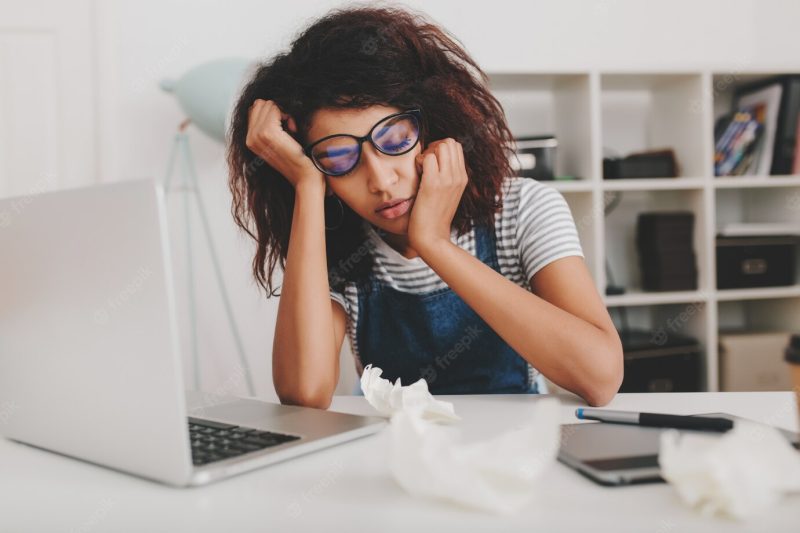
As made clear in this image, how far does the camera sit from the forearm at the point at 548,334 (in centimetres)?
92

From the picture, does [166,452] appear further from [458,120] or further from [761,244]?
[761,244]

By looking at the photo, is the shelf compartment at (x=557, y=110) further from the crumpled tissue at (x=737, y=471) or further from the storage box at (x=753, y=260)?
the crumpled tissue at (x=737, y=471)

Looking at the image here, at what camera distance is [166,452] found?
0.57 meters

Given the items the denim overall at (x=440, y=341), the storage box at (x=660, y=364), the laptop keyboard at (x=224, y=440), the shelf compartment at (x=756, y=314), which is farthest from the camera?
the shelf compartment at (x=756, y=314)

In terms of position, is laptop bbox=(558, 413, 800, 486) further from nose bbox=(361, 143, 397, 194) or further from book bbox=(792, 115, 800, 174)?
book bbox=(792, 115, 800, 174)

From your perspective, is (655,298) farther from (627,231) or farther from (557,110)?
(557,110)

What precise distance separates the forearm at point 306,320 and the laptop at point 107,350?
25cm

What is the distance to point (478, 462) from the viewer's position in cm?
51

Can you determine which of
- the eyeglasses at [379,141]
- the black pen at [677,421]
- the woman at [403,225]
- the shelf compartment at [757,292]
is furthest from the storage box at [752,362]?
the black pen at [677,421]

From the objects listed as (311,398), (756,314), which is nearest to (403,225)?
(311,398)

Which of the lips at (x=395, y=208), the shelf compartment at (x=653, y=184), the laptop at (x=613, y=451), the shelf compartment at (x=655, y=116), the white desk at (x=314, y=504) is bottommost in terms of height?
the white desk at (x=314, y=504)

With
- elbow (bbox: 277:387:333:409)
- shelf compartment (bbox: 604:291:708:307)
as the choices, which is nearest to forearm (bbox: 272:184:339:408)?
elbow (bbox: 277:387:333:409)

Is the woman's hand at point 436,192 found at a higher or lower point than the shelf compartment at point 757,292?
higher

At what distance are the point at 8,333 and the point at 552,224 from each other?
2.64 ft
